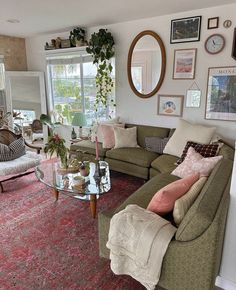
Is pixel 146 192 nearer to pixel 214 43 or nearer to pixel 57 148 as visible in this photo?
pixel 57 148

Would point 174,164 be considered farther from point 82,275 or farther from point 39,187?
point 39,187

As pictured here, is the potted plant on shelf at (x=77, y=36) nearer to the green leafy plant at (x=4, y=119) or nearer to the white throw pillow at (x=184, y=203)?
the green leafy plant at (x=4, y=119)

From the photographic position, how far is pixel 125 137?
377 cm

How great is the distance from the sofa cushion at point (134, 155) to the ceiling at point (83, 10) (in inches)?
78.2

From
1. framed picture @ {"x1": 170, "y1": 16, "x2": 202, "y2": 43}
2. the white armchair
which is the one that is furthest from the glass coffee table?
framed picture @ {"x1": 170, "y1": 16, "x2": 202, "y2": 43}

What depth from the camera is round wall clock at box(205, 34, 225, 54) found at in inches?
125

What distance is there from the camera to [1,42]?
16.0 feet

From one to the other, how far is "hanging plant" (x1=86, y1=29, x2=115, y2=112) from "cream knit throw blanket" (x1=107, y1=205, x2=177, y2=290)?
122 inches

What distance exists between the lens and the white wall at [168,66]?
3.18m

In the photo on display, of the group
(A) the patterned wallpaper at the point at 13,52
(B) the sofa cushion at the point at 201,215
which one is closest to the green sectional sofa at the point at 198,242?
(B) the sofa cushion at the point at 201,215

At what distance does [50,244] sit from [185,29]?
333 centimetres

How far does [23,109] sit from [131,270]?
484 centimetres

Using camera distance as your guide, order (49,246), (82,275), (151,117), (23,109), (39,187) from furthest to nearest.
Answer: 1. (23,109)
2. (151,117)
3. (39,187)
4. (49,246)
5. (82,275)

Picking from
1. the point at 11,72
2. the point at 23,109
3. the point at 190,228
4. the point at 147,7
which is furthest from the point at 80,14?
the point at 190,228
